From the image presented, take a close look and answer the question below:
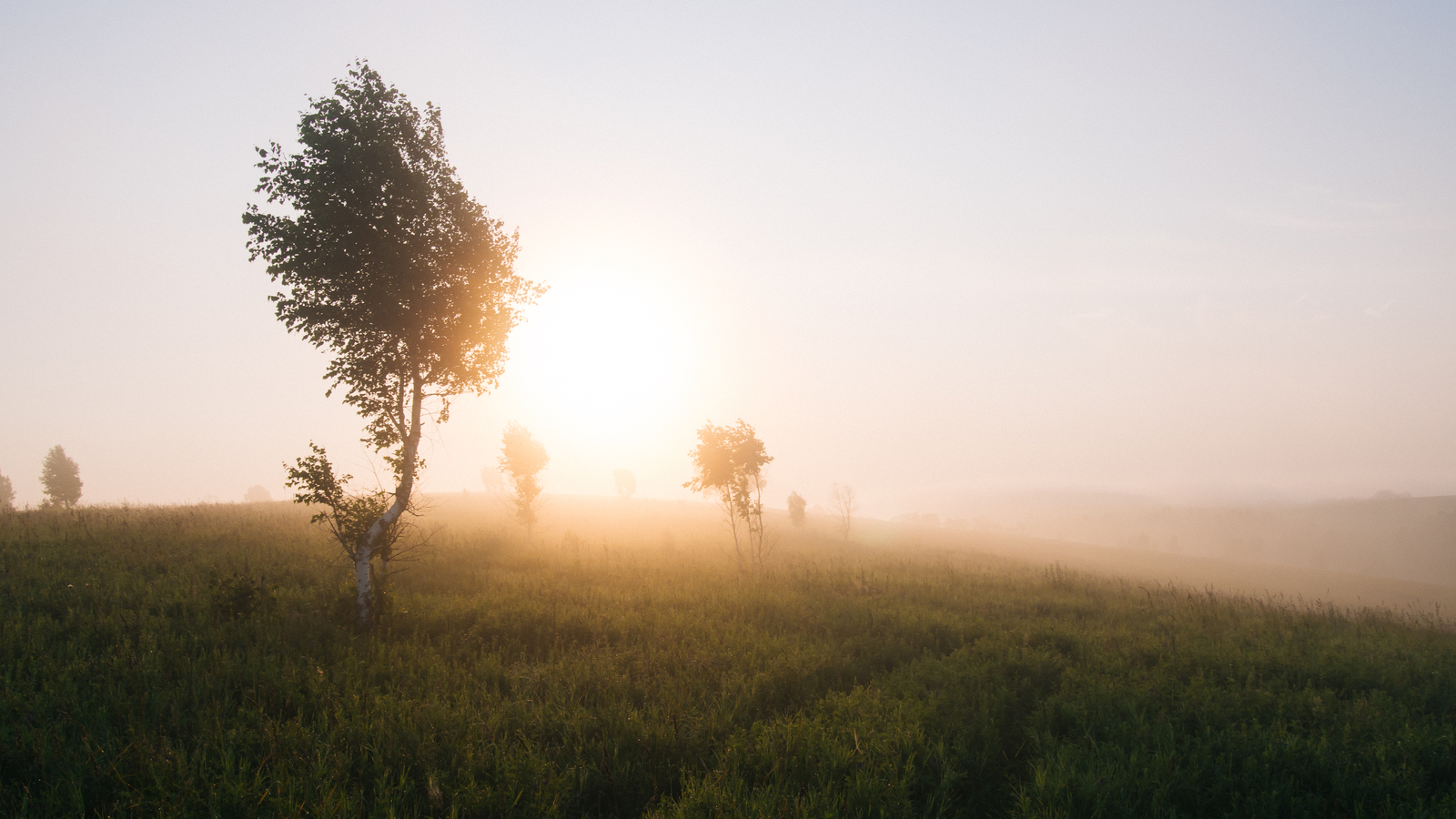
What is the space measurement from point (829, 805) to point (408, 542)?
1649 cm

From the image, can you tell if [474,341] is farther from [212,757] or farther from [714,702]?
[714,702]

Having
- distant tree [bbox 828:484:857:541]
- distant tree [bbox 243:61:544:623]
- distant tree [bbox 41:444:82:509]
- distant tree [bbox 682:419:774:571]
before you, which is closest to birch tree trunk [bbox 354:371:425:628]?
distant tree [bbox 243:61:544:623]

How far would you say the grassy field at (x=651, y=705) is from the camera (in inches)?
190

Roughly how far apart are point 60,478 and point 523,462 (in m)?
48.6

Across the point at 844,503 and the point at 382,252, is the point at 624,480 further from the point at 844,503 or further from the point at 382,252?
the point at 382,252

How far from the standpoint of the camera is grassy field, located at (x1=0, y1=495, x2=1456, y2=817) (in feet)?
15.9

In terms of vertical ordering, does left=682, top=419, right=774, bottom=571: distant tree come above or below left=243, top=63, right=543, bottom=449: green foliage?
below

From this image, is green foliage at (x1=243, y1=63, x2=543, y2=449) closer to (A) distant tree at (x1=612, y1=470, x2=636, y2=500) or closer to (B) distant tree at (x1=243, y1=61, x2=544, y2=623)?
(B) distant tree at (x1=243, y1=61, x2=544, y2=623)

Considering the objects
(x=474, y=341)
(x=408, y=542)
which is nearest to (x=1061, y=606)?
(x=474, y=341)

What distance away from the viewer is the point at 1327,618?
13312 mm

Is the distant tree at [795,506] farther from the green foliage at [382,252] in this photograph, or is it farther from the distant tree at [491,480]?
→ the distant tree at [491,480]

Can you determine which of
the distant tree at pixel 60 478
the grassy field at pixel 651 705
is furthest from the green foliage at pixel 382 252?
the distant tree at pixel 60 478

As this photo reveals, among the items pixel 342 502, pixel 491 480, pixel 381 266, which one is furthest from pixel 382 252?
pixel 491 480

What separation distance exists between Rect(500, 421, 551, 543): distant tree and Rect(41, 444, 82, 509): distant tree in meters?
44.3
